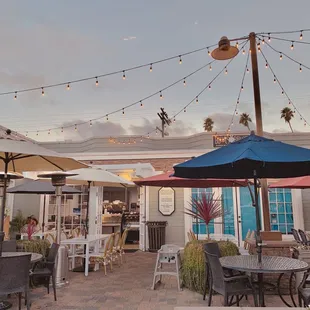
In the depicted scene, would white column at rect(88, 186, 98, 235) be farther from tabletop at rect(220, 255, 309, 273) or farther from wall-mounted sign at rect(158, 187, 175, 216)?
tabletop at rect(220, 255, 309, 273)

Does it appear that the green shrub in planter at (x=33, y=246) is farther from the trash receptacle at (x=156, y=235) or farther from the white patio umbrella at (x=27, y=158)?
the trash receptacle at (x=156, y=235)

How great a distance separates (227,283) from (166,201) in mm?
6175

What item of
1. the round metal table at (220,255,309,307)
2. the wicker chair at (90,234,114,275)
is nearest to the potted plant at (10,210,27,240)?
the wicker chair at (90,234,114,275)

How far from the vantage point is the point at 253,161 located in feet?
12.3

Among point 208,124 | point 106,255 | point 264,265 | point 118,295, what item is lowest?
point 118,295

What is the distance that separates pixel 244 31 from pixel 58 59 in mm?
5281

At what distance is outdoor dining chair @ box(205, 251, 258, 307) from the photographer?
11.9 feet

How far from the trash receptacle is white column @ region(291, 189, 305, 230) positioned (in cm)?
421

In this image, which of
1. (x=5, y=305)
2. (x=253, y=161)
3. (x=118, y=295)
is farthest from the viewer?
(x=118, y=295)

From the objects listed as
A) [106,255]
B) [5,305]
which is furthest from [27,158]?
[106,255]

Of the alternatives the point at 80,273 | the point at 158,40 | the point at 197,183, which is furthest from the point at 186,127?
the point at 80,273

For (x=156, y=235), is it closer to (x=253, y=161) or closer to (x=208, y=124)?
(x=208, y=124)

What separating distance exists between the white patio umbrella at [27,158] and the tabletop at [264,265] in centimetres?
250

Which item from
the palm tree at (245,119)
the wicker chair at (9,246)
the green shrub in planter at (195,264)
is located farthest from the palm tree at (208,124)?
the wicker chair at (9,246)
